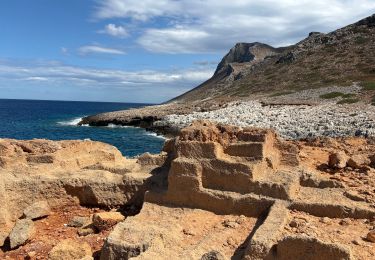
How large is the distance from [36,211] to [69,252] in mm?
3041

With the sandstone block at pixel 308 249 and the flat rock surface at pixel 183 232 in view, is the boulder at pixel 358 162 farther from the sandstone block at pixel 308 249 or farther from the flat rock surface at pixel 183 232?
the sandstone block at pixel 308 249

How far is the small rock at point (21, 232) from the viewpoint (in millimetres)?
10203

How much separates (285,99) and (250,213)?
4002 centimetres

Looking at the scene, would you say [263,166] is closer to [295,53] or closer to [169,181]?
[169,181]

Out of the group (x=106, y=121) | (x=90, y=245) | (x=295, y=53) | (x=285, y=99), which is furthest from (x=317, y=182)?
(x=295, y=53)

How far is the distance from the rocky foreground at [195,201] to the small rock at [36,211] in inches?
1.1

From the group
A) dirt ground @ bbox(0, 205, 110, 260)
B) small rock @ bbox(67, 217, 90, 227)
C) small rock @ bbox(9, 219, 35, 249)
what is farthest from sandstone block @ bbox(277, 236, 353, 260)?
small rock @ bbox(9, 219, 35, 249)

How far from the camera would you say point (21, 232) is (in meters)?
10.4

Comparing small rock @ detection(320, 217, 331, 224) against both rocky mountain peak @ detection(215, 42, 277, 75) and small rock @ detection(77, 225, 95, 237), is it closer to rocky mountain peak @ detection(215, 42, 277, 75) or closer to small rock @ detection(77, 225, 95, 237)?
small rock @ detection(77, 225, 95, 237)

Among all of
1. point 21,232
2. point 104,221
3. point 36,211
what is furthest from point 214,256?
point 36,211

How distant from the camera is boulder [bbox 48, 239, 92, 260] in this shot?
29.2ft

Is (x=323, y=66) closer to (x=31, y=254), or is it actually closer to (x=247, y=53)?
(x=31, y=254)

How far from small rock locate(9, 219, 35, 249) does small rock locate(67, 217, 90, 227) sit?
0.95m

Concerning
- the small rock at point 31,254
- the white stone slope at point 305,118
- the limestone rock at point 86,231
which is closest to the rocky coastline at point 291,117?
the white stone slope at point 305,118
